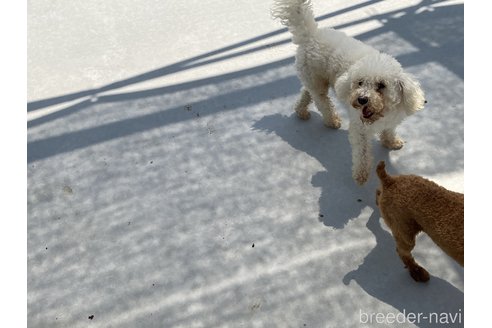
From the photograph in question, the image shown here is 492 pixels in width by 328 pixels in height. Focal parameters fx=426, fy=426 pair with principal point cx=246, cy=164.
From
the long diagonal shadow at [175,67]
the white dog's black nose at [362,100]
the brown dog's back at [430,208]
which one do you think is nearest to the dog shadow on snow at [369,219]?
the brown dog's back at [430,208]

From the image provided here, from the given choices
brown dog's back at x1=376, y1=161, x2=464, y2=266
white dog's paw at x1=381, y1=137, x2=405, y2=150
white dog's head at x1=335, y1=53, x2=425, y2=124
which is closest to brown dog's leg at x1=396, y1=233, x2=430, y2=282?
brown dog's back at x1=376, y1=161, x2=464, y2=266

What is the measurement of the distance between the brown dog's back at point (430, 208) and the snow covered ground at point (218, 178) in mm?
350

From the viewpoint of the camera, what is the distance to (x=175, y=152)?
8.40ft

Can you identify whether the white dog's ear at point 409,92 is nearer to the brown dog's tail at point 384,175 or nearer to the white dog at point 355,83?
the white dog at point 355,83

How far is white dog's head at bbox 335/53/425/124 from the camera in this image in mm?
1907

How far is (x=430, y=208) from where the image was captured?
158 cm

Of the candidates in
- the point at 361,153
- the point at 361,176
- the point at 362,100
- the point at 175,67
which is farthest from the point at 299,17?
the point at 175,67

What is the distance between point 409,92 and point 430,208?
0.59 metres

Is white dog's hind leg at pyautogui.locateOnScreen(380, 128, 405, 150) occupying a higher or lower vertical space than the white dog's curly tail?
lower

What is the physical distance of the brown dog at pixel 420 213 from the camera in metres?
1.54

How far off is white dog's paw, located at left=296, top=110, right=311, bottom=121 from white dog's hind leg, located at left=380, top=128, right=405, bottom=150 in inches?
19.1

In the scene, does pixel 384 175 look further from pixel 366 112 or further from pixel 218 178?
pixel 218 178

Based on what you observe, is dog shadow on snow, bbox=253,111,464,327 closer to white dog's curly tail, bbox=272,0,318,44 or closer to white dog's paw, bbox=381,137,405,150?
white dog's paw, bbox=381,137,405,150

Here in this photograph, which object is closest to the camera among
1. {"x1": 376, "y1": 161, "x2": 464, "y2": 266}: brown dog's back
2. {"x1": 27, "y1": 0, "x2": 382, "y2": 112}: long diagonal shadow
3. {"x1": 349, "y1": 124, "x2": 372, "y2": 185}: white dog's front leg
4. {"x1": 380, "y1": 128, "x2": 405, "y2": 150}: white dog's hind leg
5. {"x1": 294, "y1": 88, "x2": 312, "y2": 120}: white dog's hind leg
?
{"x1": 376, "y1": 161, "x2": 464, "y2": 266}: brown dog's back
